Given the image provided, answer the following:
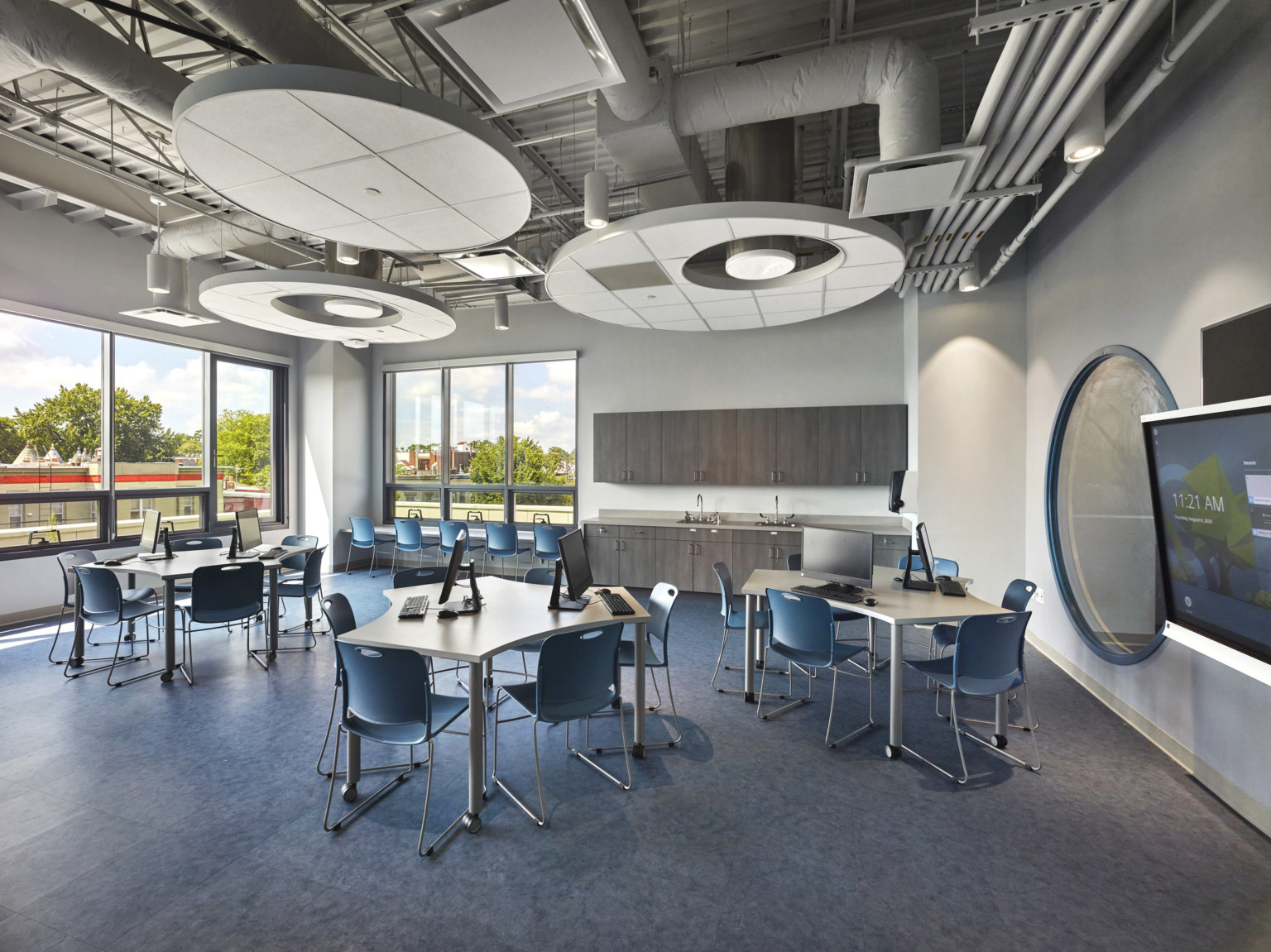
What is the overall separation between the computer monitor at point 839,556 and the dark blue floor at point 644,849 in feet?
3.45

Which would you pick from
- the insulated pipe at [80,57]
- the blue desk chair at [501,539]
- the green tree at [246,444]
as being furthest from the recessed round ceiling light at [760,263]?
the green tree at [246,444]

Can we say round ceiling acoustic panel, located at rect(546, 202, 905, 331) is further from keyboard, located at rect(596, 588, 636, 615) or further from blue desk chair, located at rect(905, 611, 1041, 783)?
blue desk chair, located at rect(905, 611, 1041, 783)

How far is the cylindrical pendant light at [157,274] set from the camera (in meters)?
5.33

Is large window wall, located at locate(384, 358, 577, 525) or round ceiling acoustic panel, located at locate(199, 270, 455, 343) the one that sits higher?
round ceiling acoustic panel, located at locate(199, 270, 455, 343)

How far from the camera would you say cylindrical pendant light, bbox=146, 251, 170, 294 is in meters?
5.33

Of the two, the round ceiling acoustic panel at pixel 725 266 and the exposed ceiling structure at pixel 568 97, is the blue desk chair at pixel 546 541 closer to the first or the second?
the round ceiling acoustic panel at pixel 725 266

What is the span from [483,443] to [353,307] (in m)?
3.80

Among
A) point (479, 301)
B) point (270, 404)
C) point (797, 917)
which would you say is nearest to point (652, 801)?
point (797, 917)

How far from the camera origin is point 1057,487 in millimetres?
5352

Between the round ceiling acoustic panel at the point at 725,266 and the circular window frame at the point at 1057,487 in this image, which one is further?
the round ceiling acoustic panel at the point at 725,266

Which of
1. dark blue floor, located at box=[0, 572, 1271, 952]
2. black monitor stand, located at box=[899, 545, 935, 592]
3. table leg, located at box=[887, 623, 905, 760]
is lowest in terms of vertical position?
dark blue floor, located at box=[0, 572, 1271, 952]

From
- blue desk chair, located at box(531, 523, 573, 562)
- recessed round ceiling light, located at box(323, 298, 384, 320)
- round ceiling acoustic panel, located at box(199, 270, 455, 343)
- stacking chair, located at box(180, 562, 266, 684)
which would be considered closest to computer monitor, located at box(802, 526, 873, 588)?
blue desk chair, located at box(531, 523, 573, 562)

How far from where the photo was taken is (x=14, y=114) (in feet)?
16.0

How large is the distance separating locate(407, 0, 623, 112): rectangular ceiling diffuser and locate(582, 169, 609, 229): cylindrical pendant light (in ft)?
2.63
